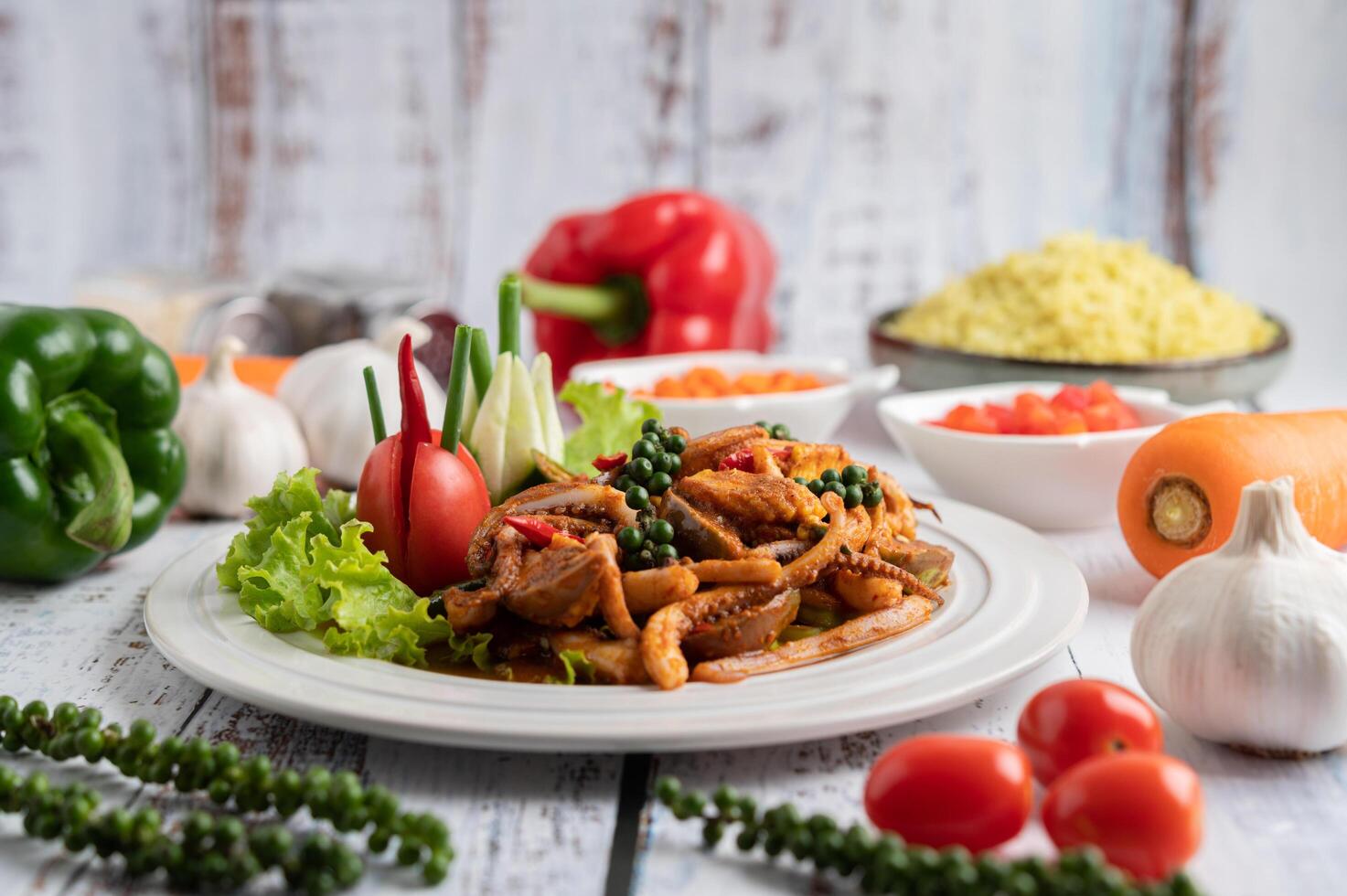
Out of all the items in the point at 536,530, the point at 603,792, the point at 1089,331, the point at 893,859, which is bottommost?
the point at 603,792

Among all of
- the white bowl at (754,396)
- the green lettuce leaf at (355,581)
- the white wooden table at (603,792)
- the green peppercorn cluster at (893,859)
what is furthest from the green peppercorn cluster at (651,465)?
the white bowl at (754,396)

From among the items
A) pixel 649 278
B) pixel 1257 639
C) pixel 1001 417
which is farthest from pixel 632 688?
pixel 649 278

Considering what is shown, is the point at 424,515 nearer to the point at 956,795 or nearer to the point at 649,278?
the point at 956,795

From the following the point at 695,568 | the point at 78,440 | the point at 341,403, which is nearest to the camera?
the point at 695,568

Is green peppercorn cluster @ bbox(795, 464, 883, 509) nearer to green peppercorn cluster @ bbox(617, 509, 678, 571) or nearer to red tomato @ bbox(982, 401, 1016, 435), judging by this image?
green peppercorn cluster @ bbox(617, 509, 678, 571)

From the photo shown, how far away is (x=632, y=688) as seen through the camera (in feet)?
8.05

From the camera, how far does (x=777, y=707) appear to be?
7.59ft

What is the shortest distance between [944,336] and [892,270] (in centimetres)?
298

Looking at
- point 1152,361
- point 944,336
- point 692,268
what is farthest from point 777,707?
point 692,268

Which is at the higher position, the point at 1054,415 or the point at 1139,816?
the point at 1054,415

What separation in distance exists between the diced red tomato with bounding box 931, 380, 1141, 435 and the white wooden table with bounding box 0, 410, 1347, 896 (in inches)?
42.6

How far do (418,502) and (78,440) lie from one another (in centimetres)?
110

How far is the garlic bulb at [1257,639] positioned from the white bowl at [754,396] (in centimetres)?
208

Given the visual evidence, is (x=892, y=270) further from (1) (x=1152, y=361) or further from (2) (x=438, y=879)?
(2) (x=438, y=879)
